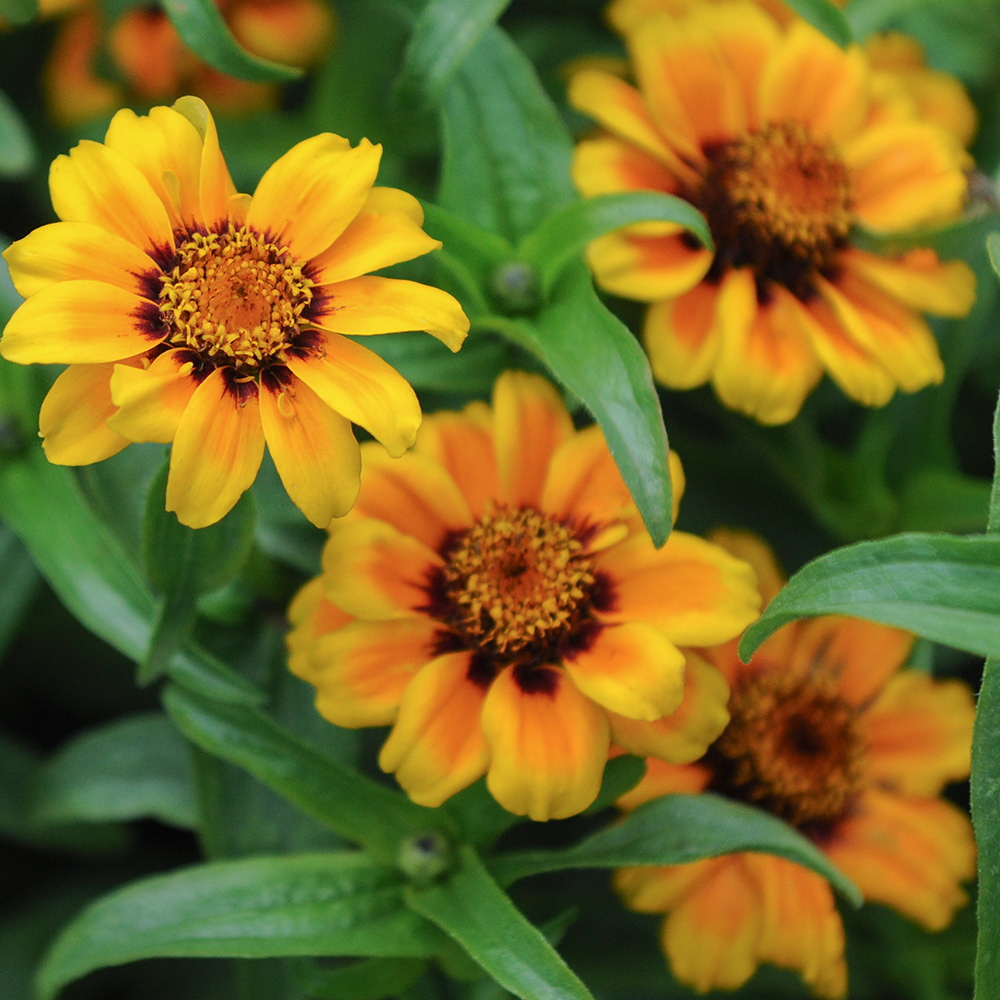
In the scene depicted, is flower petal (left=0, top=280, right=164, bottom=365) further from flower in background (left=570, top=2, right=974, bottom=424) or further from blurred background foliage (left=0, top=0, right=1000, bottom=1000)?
flower in background (left=570, top=2, right=974, bottom=424)

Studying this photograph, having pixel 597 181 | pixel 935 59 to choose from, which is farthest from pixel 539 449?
pixel 935 59

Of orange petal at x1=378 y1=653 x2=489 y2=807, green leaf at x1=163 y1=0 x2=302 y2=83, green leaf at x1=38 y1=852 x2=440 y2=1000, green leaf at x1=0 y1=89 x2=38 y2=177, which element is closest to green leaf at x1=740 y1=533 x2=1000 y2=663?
orange petal at x1=378 y1=653 x2=489 y2=807

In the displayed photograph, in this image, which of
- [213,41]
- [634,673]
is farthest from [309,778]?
[213,41]

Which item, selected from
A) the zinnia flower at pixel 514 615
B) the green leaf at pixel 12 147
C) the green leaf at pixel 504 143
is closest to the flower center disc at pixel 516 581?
the zinnia flower at pixel 514 615

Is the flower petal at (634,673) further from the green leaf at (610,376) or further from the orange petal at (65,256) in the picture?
the orange petal at (65,256)

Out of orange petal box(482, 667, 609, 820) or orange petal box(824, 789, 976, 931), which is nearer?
orange petal box(482, 667, 609, 820)

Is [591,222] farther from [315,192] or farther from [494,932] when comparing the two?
[494,932]
